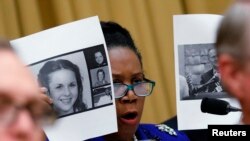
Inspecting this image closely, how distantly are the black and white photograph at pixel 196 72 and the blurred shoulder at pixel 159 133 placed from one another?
0.18m

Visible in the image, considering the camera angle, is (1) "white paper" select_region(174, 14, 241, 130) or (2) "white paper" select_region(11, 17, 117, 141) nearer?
(2) "white paper" select_region(11, 17, 117, 141)

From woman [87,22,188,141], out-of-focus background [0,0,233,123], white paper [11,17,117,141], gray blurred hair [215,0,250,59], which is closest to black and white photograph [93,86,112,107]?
white paper [11,17,117,141]

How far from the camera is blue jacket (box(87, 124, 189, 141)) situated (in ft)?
4.38

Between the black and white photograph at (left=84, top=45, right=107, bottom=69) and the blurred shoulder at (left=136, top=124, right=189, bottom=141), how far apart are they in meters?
0.28

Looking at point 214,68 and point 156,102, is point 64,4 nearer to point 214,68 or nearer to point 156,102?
point 156,102

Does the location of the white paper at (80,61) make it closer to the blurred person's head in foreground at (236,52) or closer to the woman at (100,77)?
the woman at (100,77)

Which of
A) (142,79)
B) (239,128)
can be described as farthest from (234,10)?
(142,79)

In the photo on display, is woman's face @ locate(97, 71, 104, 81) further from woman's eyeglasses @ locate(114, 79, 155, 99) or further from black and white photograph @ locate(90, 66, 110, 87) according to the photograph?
woman's eyeglasses @ locate(114, 79, 155, 99)

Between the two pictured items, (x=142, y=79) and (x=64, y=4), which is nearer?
(x=142, y=79)

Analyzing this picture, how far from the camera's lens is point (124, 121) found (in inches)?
50.3

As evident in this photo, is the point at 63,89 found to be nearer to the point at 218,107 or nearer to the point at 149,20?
the point at 218,107

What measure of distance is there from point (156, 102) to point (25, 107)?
160cm

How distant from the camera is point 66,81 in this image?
3.61 ft

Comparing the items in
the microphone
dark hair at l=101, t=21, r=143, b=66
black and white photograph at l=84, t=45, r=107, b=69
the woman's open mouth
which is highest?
dark hair at l=101, t=21, r=143, b=66
